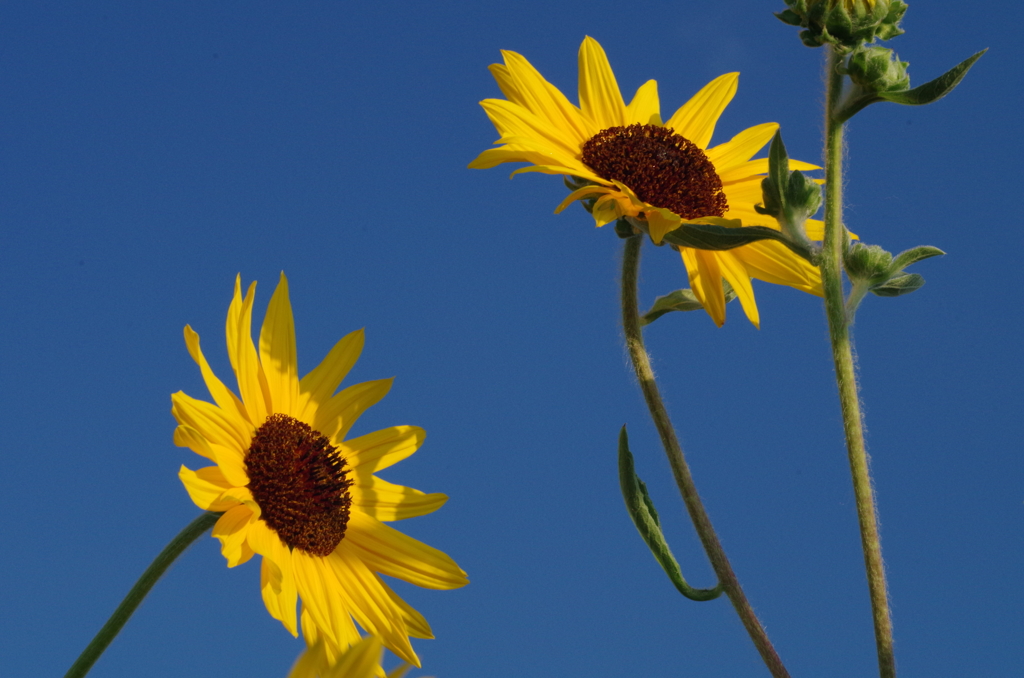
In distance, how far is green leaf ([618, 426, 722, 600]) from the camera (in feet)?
7.93

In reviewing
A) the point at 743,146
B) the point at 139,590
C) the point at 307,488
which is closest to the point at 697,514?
the point at 307,488

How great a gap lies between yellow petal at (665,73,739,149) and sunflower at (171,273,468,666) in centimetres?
117

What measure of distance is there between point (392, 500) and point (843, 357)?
3.94 ft

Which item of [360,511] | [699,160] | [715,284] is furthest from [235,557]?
[699,160]

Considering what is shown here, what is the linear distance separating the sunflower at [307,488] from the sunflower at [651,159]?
706mm

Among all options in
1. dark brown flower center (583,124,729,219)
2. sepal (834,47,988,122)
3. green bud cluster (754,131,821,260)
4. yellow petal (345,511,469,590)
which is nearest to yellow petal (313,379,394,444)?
yellow petal (345,511,469,590)

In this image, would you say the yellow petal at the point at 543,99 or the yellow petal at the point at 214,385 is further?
the yellow petal at the point at 543,99

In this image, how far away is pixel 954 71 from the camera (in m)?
2.18

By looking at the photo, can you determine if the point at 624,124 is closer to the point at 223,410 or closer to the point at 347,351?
the point at 347,351

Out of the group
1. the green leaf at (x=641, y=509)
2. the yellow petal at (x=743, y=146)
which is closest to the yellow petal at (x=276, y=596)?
the green leaf at (x=641, y=509)

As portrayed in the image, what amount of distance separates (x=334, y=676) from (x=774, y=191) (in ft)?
4.67

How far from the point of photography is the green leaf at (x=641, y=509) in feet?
7.93

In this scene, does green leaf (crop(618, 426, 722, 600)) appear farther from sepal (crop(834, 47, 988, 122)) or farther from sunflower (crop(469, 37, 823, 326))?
sepal (crop(834, 47, 988, 122))

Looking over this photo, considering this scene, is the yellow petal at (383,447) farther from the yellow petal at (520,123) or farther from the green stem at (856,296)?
the green stem at (856,296)
